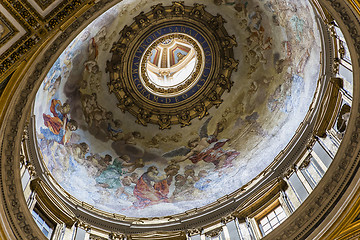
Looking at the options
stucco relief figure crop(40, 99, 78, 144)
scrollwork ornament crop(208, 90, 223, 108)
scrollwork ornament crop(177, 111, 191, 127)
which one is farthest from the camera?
scrollwork ornament crop(177, 111, 191, 127)

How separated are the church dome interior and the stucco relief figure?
81 mm

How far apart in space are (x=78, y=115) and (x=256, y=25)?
31.7 ft

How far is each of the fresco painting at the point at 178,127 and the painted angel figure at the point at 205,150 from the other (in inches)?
2.1

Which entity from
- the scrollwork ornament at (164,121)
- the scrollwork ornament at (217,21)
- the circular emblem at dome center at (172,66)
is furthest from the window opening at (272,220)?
the scrollwork ornament at (217,21)

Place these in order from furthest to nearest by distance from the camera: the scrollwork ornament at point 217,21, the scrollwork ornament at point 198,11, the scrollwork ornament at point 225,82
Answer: the scrollwork ornament at point 225,82 → the scrollwork ornament at point 217,21 → the scrollwork ornament at point 198,11

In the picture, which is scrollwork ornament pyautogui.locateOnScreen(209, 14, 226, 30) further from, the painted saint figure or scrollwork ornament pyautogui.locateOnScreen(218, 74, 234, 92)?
the painted saint figure

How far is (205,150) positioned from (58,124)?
7522mm

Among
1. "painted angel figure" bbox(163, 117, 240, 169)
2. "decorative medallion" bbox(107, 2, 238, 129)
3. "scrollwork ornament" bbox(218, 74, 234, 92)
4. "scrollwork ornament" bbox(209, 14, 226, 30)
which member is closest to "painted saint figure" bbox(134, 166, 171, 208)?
"painted angel figure" bbox(163, 117, 240, 169)

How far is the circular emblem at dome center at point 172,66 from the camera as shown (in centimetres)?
2131

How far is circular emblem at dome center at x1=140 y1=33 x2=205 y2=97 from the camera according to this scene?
69.9 ft

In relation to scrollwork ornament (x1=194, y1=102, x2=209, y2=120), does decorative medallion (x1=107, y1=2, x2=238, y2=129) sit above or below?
above

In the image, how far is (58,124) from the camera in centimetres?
1761

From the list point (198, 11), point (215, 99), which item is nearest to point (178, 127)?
point (215, 99)

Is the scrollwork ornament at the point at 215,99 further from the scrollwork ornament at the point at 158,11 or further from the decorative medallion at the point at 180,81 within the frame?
the scrollwork ornament at the point at 158,11
